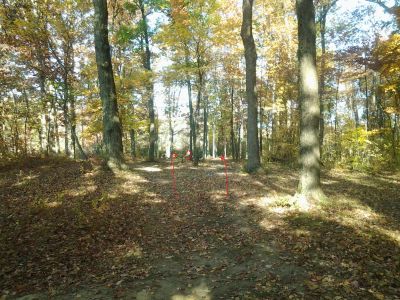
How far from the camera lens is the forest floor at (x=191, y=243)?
542cm

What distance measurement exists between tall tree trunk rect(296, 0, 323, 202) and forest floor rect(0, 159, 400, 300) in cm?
79

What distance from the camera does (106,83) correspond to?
44.6ft

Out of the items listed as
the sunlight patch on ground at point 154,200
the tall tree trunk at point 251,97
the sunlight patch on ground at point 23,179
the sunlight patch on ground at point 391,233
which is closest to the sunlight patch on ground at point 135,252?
the sunlight patch on ground at point 154,200

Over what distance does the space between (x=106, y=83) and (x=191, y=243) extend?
28.8ft

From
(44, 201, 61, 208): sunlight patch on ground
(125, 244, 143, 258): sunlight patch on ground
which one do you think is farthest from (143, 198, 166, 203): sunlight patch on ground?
(125, 244, 143, 258): sunlight patch on ground

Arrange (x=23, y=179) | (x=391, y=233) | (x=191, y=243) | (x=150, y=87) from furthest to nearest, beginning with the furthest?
(x=150, y=87)
(x=23, y=179)
(x=191, y=243)
(x=391, y=233)

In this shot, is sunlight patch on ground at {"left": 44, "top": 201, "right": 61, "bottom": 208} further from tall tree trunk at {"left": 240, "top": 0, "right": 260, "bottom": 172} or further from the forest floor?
tall tree trunk at {"left": 240, "top": 0, "right": 260, "bottom": 172}

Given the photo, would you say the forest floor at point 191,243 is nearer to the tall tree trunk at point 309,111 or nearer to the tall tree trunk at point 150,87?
the tall tree trunk at point 309,111

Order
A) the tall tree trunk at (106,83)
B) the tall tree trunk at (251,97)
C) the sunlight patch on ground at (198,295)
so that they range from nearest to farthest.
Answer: the sunlight patch on ground at (198,295), the tall tree trunk at (106,83), the tall tree trunk at (251,97)

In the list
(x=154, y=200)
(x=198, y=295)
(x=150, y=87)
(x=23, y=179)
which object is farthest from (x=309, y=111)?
(x=150, y=87)

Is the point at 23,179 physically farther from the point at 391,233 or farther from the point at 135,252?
the point at 391,233

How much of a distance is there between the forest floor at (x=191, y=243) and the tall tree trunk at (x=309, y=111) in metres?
0.79

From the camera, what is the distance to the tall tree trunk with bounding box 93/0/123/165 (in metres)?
13.4

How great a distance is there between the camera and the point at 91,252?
22.5 feet
